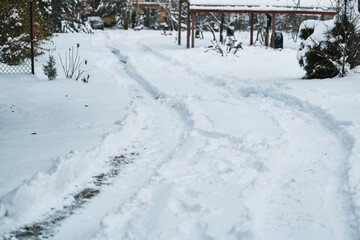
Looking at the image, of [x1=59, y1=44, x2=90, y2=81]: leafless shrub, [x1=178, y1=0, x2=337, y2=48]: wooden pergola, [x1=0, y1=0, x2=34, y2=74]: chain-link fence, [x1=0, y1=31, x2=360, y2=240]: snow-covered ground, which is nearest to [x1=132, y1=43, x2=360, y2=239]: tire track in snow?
[x1=0, y1=31, x2=360, y2=240]: snow-covered ground

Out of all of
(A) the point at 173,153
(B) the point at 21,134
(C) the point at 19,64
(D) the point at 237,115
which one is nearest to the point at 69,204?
(A) the point at 173,153

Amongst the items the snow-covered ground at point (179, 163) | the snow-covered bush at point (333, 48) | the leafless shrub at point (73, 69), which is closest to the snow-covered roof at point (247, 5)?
the leafless shrub at point (73, 69)

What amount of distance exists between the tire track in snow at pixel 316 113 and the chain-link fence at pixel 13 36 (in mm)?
5268

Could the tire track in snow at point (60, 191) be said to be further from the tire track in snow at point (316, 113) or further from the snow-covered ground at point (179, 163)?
the tire track in snow at point (316, 113)

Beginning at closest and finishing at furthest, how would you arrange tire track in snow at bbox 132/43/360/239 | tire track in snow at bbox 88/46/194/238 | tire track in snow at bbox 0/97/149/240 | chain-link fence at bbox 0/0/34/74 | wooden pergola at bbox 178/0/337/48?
tire track in snow at bbox 0/97/149/240 → tire track in snow at bbox 88/46/194/238 → tire track in snow at bbox 132/43/360/239 → chain-link fence at bbox 0/0/34/74 → wooden pergola at bbox 178/0/337/48

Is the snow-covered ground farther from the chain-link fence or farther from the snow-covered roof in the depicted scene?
the snow-covered roof

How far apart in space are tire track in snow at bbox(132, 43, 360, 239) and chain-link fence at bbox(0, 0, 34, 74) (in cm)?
527

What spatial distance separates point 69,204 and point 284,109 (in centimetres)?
481

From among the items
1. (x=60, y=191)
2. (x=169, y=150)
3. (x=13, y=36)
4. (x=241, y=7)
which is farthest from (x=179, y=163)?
(x=241, y=7)

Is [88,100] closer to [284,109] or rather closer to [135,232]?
[284,109]

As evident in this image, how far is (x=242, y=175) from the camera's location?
13.8ft

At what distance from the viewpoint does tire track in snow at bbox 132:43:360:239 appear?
140 inches

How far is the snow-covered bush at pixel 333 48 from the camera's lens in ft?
34.7

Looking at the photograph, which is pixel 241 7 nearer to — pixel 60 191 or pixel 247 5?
pixel 247 5
